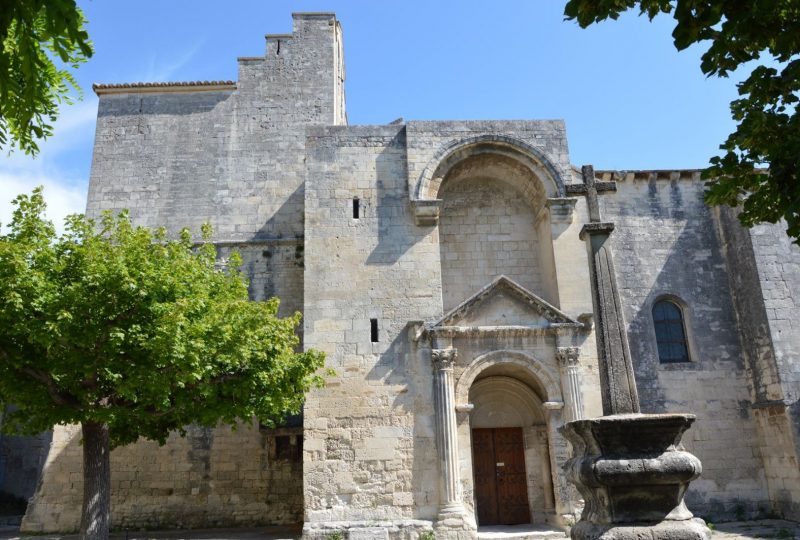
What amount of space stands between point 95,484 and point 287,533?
4.23 metres

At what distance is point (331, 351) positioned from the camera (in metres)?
13.0

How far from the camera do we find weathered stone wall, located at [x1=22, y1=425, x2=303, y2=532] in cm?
1406

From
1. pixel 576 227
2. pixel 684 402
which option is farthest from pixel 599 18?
pixel 684 402

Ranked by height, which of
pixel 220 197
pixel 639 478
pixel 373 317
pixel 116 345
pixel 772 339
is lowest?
pixel 639 478

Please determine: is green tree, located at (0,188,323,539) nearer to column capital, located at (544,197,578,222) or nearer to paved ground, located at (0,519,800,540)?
paved ground, located at (0,519,800,540)

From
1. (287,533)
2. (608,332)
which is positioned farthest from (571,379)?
(287,533)

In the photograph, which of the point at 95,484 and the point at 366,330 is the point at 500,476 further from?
the point at 95,484

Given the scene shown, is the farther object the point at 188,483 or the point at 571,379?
the point at 188,483

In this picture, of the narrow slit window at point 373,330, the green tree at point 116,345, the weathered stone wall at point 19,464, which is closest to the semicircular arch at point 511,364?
the narrow slit window at point 373,330

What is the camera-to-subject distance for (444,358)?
1271cm

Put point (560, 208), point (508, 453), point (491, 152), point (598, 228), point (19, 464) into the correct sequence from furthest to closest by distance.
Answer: point (19, 464)
point (491, 152)
point (560, 208)
point (508, 453)
point (598, 228)

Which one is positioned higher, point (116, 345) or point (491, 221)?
point (491, 221)

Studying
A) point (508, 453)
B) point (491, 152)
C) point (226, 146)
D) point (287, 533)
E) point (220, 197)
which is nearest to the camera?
point (287, 533)

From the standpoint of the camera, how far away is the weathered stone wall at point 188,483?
554 inches
